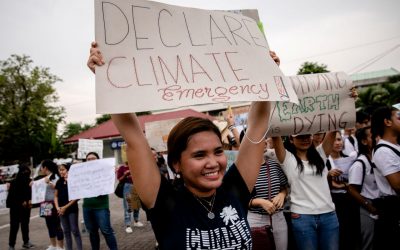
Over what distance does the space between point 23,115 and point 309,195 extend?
1232 inches

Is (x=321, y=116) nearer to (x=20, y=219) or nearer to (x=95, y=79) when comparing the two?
(x=95, y=79)

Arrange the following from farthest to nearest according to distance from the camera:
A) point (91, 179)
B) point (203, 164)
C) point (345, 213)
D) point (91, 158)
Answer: point (91, 158)
point (91, 179)
point (345, 213)
point (203, 164)

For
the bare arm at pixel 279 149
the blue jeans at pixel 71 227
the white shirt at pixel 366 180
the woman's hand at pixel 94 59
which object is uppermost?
the woman's hand at pixel 94 59

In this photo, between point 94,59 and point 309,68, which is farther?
point 309,68

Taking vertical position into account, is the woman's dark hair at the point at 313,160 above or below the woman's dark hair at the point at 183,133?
below

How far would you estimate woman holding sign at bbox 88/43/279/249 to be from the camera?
1.53m

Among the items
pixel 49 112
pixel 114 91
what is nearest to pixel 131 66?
pixel 114 91

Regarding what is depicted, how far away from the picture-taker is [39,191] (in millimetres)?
6398

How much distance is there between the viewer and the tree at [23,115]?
92.1ft

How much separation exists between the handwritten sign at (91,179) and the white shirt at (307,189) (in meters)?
3.14

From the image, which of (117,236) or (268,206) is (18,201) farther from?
(268,206)

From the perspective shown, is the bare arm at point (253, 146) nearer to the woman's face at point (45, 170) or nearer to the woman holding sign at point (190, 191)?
the woman holding sign at point (190, 191)

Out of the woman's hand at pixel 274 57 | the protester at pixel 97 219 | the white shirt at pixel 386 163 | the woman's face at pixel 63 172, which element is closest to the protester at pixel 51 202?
the woman's face at pixel 63 172

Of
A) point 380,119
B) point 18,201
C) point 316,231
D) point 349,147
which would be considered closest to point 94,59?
point 316,231
